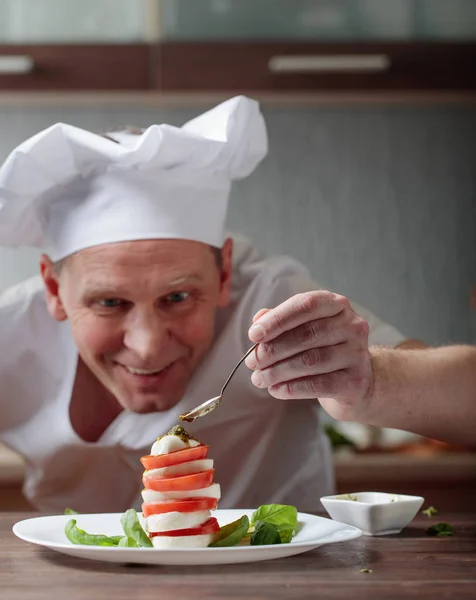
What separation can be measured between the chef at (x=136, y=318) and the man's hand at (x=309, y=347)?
0.90 ft

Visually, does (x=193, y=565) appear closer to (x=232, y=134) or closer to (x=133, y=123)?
(x=232, y=134)

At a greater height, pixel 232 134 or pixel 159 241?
pixel 232 134

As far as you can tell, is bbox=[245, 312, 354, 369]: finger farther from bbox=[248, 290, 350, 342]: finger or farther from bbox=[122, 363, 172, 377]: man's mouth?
bbox=[122, 363, 172, 377]: man's mouth

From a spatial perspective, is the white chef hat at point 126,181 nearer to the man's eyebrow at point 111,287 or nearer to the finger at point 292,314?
the man's eyebrow at point 111,287

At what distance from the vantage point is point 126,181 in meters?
1.34

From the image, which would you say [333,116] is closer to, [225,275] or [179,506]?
[225,275]

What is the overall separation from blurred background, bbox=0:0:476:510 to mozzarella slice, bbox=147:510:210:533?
3.93ft

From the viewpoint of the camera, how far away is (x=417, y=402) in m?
1.21

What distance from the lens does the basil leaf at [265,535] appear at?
0.83 metres

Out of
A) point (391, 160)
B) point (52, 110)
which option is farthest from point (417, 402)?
point (52, 110)

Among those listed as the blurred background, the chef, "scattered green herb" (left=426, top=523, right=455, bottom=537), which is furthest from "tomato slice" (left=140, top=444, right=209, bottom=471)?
the blurred background

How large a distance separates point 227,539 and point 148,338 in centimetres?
56

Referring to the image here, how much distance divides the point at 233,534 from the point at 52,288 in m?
0.73

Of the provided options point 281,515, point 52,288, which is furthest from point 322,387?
point 52,288
